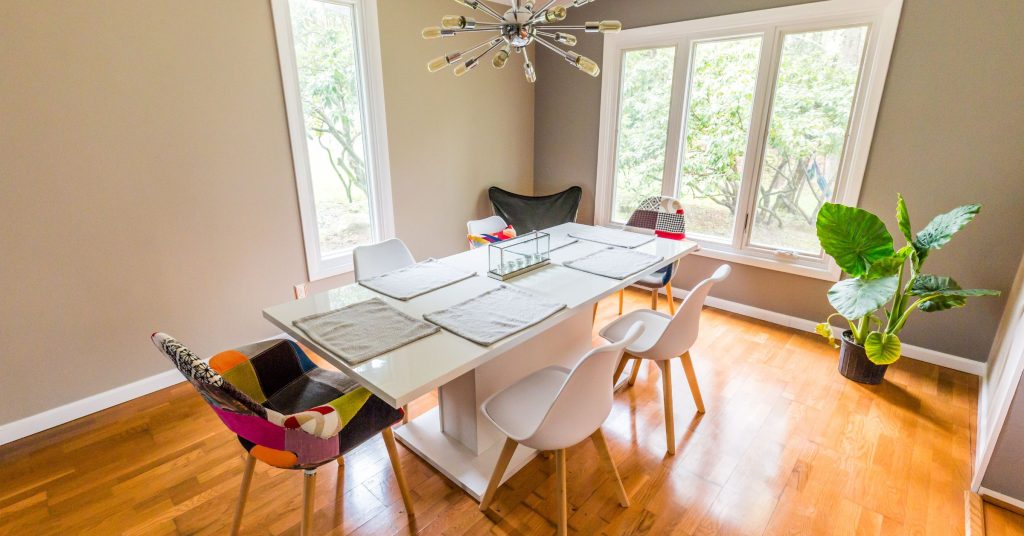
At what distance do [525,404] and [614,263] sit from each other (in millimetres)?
894

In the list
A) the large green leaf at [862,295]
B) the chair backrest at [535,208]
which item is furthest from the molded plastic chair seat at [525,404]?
the chair backrest at [535,208]

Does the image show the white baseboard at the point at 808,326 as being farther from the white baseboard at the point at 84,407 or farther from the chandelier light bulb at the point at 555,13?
the white baseboard at the point at 84,407

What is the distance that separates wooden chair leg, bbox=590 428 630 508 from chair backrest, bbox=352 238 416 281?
1.19 meters

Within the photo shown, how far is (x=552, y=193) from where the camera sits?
4.32 meters

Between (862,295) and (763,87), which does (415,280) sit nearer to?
(862,295)

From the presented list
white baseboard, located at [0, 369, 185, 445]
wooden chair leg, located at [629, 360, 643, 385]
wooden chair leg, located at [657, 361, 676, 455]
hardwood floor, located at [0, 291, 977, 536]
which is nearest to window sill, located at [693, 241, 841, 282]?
hardwood floor, located at [0, 291, 977, 536]

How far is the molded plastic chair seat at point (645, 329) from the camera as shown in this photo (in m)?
1.92

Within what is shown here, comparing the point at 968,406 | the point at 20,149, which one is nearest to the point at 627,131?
the point at 968,406

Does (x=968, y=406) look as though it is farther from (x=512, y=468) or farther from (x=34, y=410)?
(x=34, y=410)

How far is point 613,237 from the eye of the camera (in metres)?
2.70

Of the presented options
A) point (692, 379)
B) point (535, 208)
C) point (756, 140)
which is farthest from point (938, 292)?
point (535, 208)

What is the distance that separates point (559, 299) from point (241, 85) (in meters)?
2.09

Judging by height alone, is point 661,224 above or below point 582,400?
above

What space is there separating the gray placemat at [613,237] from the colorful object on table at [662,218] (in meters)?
0.28
